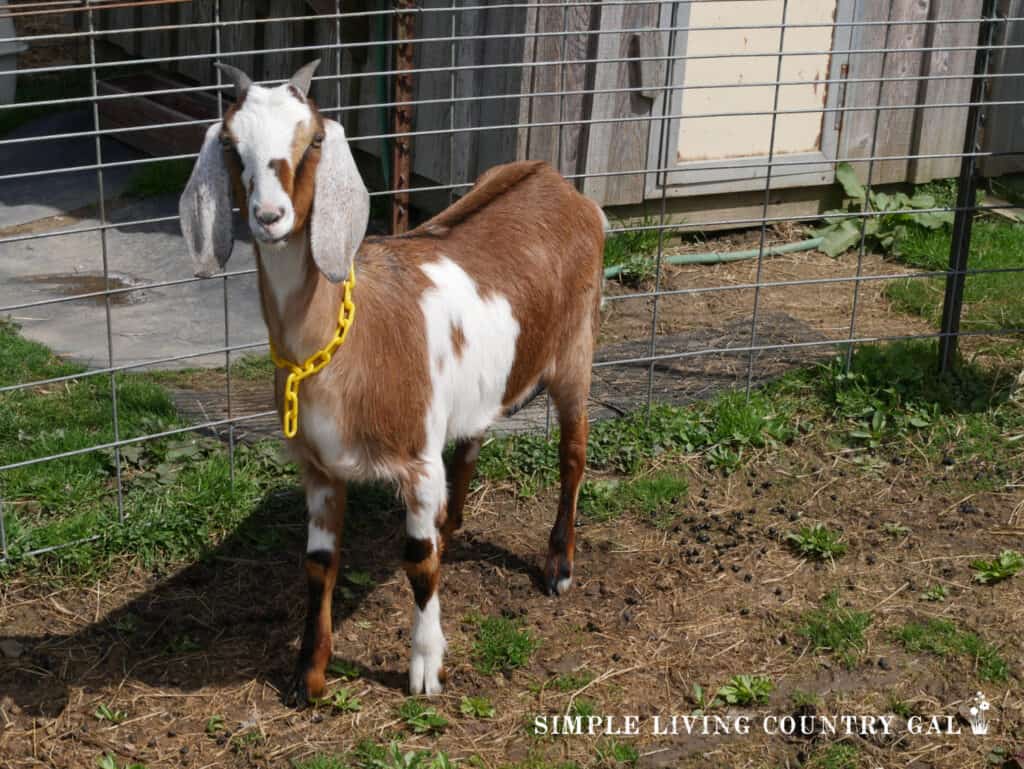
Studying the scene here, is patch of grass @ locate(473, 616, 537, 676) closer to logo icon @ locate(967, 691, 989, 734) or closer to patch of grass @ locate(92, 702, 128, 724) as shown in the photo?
patch of grass @ locate(92, 702, 128, 724)

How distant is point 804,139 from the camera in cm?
789

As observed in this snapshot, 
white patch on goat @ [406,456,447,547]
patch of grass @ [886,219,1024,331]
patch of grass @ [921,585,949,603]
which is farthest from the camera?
patch of grass @ [886,219,1024,331]

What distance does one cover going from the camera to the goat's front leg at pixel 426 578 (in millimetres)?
4020

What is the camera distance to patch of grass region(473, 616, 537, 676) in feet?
14.0

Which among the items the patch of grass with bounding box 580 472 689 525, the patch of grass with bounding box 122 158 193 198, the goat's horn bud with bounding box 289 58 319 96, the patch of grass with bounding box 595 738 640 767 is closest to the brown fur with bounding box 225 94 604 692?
the goat's horn bud with bounding box 289 58 319 96

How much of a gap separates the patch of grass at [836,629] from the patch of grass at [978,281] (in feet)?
8.46

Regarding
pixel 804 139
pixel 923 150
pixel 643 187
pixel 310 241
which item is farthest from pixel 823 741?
pixel 923 150

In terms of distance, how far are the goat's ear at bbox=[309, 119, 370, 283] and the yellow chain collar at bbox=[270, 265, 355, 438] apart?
21cm

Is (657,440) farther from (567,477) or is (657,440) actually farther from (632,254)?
(632,254)

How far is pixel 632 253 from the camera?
7.44 m

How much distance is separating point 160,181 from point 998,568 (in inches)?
216

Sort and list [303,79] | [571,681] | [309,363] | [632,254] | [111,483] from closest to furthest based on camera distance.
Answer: [303,79] < [309,363] < [571,681] < [111,483] < [632,254]

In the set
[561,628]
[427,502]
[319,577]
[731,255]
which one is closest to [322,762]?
[319,577]

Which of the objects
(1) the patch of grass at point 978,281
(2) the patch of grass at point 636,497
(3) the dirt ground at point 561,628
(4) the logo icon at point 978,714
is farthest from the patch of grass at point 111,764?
(1) the patch of grass at point 978,281
